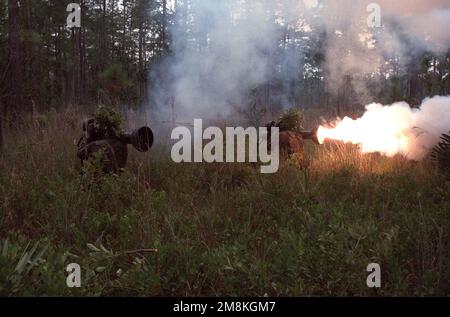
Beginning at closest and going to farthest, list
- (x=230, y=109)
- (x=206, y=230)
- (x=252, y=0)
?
1. (x=206, y=230)
2. (x=230, y=109)
3. (x=252, y=0)

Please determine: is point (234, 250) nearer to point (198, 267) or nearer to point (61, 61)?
point (198, 267)

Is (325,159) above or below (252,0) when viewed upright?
below

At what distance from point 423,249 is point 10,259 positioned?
2.95 meters

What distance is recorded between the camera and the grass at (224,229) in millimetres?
2842

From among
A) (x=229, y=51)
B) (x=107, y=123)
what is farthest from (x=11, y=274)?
(x=229, y=51)

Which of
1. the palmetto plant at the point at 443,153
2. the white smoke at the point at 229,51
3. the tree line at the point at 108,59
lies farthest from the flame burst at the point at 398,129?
the tree line at the point at 108,59

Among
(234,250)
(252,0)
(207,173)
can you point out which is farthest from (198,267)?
(252,0)

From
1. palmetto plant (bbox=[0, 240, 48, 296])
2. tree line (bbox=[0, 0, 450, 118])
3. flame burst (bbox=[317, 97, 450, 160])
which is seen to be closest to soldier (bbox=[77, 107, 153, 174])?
tree line (bbox=[0, 0, 450, 118])

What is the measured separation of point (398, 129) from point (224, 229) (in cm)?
437

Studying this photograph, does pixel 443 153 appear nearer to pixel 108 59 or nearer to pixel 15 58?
pixel 15 58

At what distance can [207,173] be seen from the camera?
6.25 m

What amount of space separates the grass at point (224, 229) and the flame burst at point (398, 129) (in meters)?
0.46

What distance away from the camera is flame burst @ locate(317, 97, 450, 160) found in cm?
655
